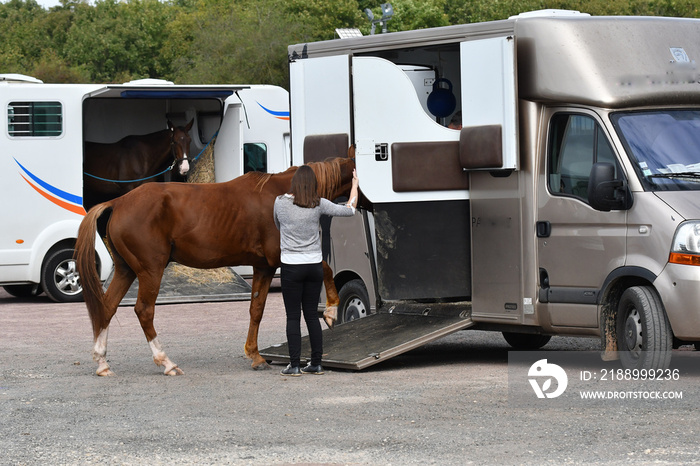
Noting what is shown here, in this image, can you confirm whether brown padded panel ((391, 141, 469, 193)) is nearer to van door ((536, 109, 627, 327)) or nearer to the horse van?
van door ((536, 109, 627, 327))

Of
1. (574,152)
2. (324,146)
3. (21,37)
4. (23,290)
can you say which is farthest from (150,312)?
(21,37)

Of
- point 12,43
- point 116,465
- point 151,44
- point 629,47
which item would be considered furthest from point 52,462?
point 12,43

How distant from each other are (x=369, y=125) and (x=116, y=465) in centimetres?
505

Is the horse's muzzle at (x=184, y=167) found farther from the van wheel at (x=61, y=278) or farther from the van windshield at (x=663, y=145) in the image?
the van windshield at (x=663, y=145)

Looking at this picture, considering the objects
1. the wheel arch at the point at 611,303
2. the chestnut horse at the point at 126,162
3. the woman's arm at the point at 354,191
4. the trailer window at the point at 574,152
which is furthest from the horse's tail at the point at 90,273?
the chestnut horse at the point at 126,162

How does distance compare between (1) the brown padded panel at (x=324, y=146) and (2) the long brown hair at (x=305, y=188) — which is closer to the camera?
(2) the long brown hair at (x=305, y=188)

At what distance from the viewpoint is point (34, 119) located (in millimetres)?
17547

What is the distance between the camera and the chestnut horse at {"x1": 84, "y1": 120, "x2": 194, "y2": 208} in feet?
61.5

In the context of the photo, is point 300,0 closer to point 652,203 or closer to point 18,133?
point 18,133

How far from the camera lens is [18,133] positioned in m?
17.5

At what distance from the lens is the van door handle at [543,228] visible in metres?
9.82

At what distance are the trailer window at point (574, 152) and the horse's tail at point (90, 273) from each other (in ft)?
13.4

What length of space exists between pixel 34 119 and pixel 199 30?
43.7 m

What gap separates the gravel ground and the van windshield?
62.7 inches
